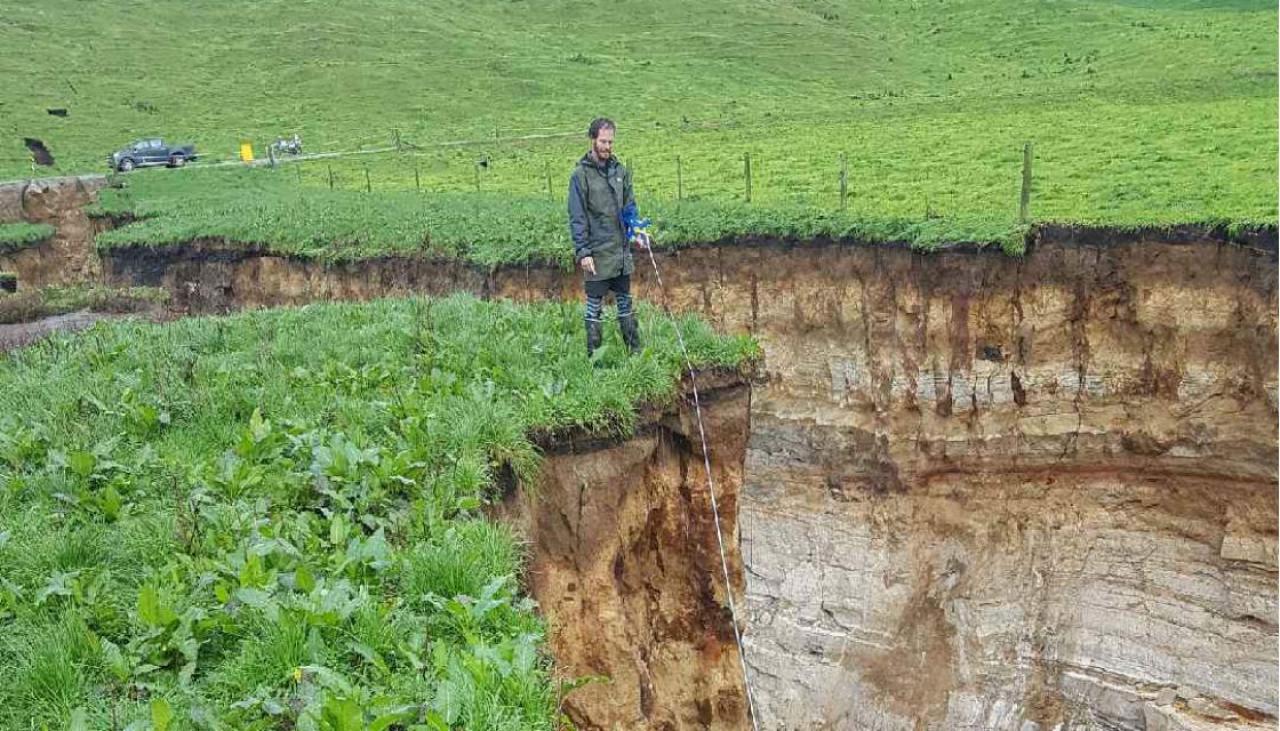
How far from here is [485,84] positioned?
47.5 m

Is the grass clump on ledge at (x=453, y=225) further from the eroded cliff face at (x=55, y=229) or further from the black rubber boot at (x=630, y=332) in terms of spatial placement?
the black rubber boot at (x=630, y=332)

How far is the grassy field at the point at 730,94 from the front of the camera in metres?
19.0

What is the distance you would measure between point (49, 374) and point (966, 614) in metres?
12.6

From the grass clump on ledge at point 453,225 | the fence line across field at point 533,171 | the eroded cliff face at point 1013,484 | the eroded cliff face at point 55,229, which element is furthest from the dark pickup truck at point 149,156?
the eroded cliff face at point 1013,484

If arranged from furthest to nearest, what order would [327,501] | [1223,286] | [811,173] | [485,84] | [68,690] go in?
[485,84], [811,173], [1223,286], [327,501], [68,690]

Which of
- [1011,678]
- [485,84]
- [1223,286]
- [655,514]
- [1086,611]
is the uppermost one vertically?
[485,84]

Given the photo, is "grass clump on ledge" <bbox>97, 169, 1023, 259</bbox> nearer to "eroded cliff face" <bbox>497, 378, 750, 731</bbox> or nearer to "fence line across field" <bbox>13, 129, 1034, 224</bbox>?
"fence line across field" <bbox>13, 129, 1034, 224</bbox>

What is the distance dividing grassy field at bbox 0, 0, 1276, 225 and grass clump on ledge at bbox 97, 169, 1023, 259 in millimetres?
1070

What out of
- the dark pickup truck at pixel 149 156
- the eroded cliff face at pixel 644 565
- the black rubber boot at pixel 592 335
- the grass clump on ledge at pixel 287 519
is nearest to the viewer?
the grass clump on ledge at pixel 287 519

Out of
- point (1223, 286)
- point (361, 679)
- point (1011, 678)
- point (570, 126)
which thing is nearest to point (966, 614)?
point (1011, 678)

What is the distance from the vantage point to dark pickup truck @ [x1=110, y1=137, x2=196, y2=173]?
3519cm

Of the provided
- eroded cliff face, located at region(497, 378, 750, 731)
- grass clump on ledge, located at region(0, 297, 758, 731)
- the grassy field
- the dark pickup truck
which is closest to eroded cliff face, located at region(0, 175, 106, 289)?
the dark pickup truck

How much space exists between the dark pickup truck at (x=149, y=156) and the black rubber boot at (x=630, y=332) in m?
32.8

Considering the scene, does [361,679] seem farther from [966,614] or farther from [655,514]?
[966,614]
